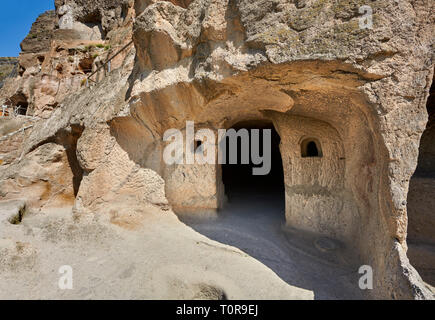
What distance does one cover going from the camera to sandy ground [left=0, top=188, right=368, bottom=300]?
231 cm

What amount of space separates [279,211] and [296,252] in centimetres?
148

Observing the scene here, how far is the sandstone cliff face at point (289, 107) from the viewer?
2.03 m

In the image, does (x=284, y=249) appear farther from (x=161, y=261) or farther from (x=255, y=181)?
(x=255, y=181)

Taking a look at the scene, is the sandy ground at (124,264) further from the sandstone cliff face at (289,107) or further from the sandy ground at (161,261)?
the sandstone cliff face at (289,107)

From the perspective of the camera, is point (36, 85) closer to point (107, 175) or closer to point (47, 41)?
point (47, 41)

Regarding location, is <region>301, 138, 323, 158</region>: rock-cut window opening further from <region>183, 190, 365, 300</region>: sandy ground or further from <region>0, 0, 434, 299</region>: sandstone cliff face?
<region>183, 190, 365, 300</region>: sandy ground

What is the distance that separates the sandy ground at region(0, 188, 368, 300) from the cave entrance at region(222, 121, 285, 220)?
1269mm

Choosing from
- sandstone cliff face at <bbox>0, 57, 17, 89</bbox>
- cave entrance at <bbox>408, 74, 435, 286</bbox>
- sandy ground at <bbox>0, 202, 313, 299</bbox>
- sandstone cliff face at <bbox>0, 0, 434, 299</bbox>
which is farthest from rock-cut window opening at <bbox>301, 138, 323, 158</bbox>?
sandstone cliff face at <bbox>0, 57, 17, 89</bbox>

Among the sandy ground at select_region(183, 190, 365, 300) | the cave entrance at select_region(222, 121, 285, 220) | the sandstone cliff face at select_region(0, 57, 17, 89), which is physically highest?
the sandstone cliff face at select_region(0, 57, 17, 89)

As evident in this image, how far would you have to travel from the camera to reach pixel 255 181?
7258mm

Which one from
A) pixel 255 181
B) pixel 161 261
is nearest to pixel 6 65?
pixel 255 181

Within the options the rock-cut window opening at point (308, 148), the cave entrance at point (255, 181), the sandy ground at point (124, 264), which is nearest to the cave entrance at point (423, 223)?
the rock-cut window opening at point (308, 148)

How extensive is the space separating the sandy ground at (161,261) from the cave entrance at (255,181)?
4.16 ft

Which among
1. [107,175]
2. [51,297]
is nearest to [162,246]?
[51,297]
